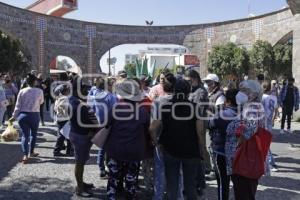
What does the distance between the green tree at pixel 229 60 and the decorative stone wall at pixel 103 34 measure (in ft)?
5.96

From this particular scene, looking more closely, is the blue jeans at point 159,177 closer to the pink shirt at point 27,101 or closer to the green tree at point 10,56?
the pink shirt at point 27,101

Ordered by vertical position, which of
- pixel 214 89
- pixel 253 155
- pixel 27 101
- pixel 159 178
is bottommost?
pixel 159 178

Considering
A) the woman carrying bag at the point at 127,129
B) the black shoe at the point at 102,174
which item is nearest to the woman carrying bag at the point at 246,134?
the woman carrying bag at the point at 127,129

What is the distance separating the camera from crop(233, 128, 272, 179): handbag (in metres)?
4.49

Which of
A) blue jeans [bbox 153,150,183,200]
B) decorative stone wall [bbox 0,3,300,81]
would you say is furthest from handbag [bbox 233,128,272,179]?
decorative stone wall [bbox 0,3,300,81]

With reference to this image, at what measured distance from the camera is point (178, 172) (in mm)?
5199

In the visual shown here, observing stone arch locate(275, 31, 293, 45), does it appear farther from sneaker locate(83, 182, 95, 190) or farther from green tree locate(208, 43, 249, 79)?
sneaker locate(83, 182, 95, 190)

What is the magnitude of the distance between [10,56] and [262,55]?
53.9ft

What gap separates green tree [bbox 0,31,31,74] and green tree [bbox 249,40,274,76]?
51.1 ft

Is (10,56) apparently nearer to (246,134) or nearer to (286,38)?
(286,38)

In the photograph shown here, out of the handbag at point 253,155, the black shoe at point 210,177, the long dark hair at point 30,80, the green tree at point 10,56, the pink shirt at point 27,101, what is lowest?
the black shoe at point 210,177

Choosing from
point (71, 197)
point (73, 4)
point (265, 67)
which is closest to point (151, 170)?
point (71, 197)

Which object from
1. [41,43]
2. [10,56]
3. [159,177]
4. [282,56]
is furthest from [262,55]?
[159,177]

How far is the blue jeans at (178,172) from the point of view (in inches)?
200
